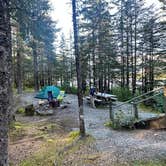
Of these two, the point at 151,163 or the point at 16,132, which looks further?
the point at 16,132

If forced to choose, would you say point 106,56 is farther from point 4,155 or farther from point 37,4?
point 4,155

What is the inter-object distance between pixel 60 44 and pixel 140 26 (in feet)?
53.6

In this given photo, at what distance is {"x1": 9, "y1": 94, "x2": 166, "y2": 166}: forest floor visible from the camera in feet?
25.1

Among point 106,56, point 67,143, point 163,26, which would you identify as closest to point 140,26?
point 163,26

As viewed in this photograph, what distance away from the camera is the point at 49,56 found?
37906 millimetres

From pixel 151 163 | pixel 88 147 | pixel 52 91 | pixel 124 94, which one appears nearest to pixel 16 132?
pixel 88 147

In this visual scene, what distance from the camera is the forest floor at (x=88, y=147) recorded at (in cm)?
764

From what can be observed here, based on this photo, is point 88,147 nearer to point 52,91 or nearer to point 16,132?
point 16,132

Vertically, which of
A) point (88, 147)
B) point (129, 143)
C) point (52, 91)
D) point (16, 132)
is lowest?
point (16, 132)

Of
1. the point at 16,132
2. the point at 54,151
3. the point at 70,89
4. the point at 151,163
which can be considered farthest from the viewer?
the point at 70,89

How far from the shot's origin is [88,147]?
30.0ft

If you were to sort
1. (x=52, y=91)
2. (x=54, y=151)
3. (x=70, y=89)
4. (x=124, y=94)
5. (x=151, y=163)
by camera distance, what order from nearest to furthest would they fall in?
(x=151, y=163), (x=54, y=151), (x=52, y=91), (x=124, y=94), (x=70, y=89)

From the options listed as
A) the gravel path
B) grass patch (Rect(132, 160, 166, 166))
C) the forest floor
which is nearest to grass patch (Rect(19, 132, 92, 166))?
the forest floor

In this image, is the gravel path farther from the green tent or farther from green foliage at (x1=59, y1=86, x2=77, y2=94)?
green foliage at (x1=59, y1=86, x2=77, y2=94)
